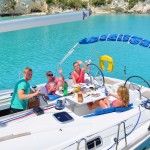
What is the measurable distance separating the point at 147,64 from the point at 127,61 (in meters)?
1.46

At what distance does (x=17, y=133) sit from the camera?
17.5 feet

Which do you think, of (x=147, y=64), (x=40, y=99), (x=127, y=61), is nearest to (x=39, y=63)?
(x=127, y=61)

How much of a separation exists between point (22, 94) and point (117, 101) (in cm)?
224

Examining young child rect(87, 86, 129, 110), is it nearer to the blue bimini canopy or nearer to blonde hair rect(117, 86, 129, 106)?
blonde hair rect(117, 86, 129, 106)

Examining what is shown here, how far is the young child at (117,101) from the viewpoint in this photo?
6.13m

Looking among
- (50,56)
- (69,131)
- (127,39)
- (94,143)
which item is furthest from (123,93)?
(50,56)

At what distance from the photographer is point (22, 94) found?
584cm

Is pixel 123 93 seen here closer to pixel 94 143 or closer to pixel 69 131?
pixel 94 143

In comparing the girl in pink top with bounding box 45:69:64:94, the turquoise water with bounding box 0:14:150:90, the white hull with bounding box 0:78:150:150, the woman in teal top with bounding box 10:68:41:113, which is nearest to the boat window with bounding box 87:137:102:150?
the white hull with bounding box 0:78:150:150

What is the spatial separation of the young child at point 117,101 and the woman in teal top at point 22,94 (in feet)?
6.00

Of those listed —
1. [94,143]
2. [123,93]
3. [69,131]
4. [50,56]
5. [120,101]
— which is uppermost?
[123,93]

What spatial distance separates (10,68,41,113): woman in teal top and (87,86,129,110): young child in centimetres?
183

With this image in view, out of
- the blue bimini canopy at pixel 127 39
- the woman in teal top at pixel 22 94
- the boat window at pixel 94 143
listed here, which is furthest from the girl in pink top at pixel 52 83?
the boat window at pixel 94 143

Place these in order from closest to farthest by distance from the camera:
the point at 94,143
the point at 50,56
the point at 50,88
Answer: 1. the point at 94,143
2. the point at 50,88
3. the point at 50,56
